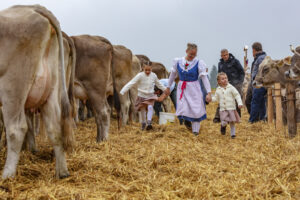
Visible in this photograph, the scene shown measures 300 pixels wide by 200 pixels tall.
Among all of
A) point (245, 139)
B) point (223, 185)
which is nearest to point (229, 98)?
point (245, 139)

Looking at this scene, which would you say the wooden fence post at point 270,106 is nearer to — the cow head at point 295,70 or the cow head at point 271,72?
the cow head at point 271,72

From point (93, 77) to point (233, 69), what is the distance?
203 inches

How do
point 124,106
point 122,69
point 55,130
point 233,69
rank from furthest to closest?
1. point 233,69
2. point 124,106
3. point 122,69
4. point 55,130

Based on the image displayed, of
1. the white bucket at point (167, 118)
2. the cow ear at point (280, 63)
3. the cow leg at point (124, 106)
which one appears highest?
the cow ear at point (280, 63)

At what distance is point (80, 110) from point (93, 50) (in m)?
4.73

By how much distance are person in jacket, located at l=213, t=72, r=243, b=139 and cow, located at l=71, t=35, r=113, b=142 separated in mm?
2384

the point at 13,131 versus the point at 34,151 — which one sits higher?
the point at 13,131

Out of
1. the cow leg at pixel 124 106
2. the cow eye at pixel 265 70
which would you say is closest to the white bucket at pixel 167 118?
the cow leg at pixel 124 106

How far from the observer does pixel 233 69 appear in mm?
10211

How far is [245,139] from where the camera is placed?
6.89m

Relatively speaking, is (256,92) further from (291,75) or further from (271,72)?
(291,75)

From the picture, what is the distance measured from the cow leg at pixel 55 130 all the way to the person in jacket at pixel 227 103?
4.17 meters

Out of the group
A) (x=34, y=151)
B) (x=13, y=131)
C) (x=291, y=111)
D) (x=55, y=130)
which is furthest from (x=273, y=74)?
(x=13, y=131)

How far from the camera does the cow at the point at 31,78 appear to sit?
3572 millimetres
